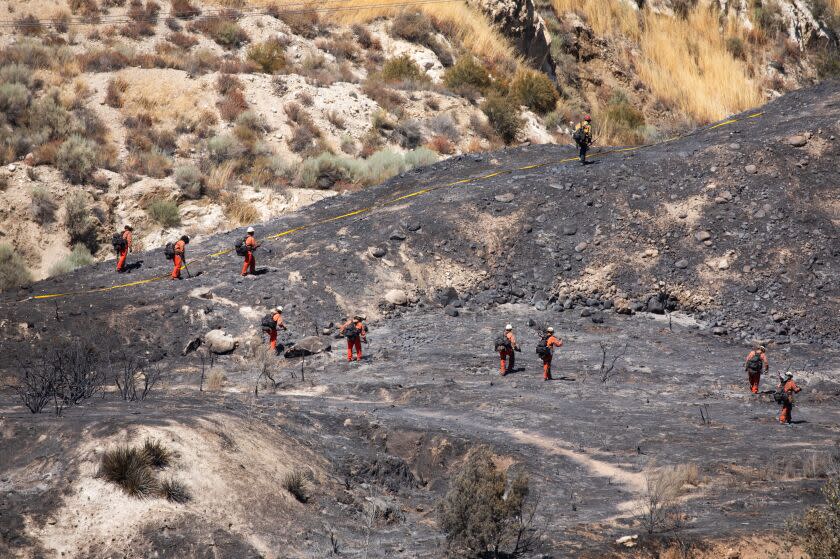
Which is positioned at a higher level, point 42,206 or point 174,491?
point 42,206

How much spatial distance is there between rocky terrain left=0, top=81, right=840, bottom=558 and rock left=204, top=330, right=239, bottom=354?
0.04m

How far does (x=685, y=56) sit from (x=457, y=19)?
40.7ft

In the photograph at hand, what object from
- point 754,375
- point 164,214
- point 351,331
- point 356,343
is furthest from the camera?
point 164,214

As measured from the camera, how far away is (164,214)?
27.3 meters

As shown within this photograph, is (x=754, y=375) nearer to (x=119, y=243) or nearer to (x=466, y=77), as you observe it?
(x=119, y=243)

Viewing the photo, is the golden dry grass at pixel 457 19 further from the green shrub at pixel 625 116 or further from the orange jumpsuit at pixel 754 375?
the orange jumpsuit at pixel 754 375

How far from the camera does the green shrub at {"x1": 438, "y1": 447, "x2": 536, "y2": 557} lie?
1021 centimetres

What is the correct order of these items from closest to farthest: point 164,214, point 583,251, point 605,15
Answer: point 583,251 < point 164,214 < point 605,15

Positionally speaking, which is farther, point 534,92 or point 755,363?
point 534,92

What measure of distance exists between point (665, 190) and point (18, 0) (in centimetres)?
2675

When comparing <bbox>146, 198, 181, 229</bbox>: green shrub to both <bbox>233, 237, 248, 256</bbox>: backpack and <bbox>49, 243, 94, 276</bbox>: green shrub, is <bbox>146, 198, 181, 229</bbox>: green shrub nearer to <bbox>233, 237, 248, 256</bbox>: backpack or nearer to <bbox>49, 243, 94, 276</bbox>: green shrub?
<bbox>49, 243, 94, 276</bbox>: green shrub

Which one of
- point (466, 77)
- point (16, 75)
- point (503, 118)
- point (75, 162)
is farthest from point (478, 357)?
point (16, 75)

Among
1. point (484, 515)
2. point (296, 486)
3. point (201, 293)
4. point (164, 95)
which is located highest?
point (164, 95)

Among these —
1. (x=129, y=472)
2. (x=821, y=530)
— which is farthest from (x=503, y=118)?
(x=821, y=530)
